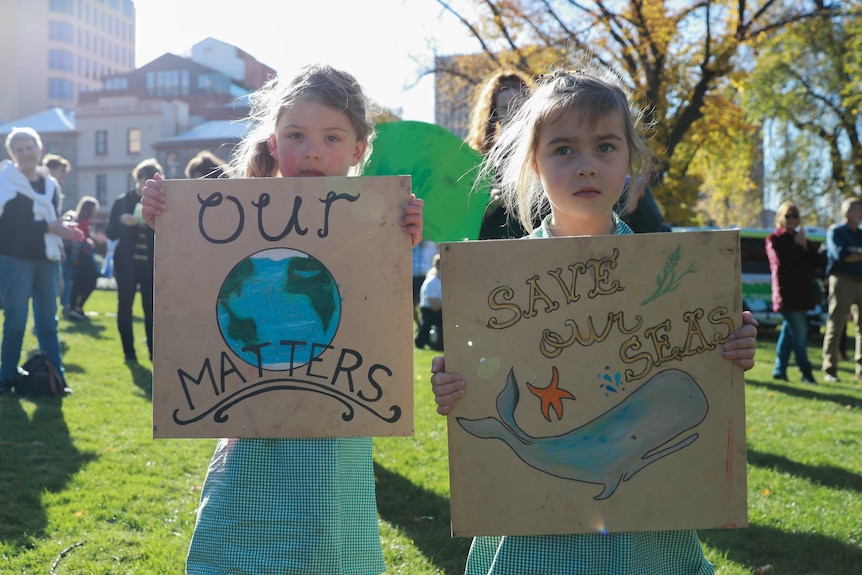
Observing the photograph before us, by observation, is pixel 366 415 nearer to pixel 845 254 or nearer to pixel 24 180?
pixel 24 180

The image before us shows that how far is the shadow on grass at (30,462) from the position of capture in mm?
3777

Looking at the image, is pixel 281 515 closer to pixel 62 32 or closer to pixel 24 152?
pixel 24 152

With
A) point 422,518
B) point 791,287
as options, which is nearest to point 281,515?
point 422,518

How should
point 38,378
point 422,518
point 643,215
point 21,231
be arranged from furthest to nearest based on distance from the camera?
point 38,378 < point 21,231 < point 422,518 < point 643,215

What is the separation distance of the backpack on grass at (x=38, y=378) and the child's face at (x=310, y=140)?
5.10m

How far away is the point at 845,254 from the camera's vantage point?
9016 mm

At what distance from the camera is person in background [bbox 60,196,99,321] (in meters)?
12.5

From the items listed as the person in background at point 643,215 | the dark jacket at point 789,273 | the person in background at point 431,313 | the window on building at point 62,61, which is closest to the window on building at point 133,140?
the window on building at point 62,61

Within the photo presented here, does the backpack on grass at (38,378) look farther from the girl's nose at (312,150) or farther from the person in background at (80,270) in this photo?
the person in background at (80,270)

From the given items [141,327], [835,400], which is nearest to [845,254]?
[835,400]

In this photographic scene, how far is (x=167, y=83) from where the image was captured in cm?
5525

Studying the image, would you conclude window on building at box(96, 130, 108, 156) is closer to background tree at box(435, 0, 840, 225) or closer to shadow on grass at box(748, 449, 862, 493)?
background tree at box(435, 0, 840, 225)

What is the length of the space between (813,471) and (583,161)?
4006 millimetres

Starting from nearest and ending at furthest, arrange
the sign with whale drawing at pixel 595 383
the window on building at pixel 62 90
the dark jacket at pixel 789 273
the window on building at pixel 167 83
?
the sign with whale drawing at pixel 595 383, the dark jacket at pixel 789 273, the window on building at pixel 62 90, the window on building at pixel 167 83
